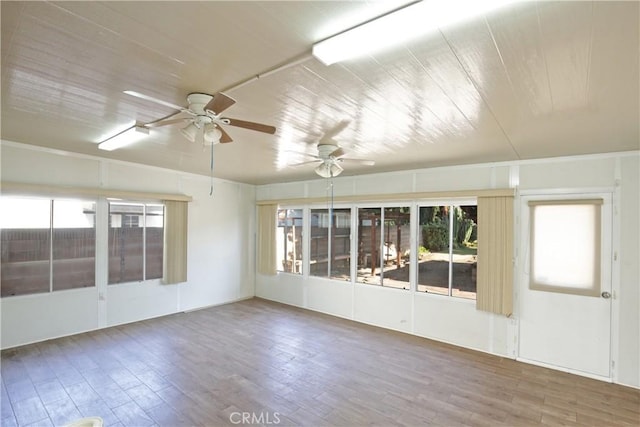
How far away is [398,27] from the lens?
55.1 inches

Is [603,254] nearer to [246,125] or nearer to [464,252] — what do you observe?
Answer: [464,252]

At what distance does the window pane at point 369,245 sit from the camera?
5379 mm

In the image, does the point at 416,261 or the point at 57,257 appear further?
the point at 416,261

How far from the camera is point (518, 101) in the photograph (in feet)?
7.29

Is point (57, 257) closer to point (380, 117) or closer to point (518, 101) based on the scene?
point (380, 117)

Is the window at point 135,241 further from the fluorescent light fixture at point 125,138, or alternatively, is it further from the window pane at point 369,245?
the window pane at point 369,245

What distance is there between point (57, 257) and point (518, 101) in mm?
5571

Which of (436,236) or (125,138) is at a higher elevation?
(125,138)

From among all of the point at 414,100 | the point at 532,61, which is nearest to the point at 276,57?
the point at 414,100

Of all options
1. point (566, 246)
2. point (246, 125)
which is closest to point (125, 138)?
point (246, 125)

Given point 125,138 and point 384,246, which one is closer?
point 125,138

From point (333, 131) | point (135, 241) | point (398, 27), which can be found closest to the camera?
point (398, 27)

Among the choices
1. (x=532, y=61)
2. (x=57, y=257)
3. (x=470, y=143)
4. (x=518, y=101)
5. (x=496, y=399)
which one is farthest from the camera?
(x=57, y=257)

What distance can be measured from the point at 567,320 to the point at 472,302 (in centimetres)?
103
